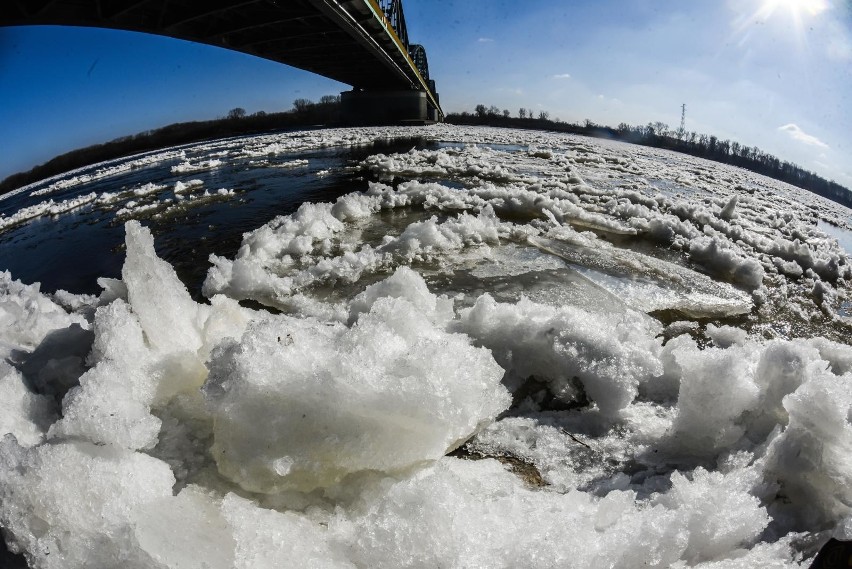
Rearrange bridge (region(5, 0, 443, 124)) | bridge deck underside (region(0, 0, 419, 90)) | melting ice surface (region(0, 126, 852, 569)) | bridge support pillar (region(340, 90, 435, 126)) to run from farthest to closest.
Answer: bridge support pillar (region(340, 90, 435, 126)) < bridge (region(5, 0, 443, 124)) < bridge deck underside (region(0, 0, 419, 90)) < melting ice surface (region(0, 126, 852, 569))

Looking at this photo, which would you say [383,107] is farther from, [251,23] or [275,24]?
[251,23]

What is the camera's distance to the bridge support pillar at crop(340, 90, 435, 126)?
31.6m

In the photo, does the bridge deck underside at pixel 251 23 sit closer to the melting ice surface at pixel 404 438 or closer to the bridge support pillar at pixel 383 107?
the bridge support pillar at pixel 383 107

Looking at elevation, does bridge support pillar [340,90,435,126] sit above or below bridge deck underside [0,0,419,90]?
above

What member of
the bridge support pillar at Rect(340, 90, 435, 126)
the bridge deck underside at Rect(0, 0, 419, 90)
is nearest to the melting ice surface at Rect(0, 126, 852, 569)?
the bridge deck underside at Rect(0, 0, 419, 90)

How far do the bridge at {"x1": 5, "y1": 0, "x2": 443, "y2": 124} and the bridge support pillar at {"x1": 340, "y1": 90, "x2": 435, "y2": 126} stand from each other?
6.69 ft

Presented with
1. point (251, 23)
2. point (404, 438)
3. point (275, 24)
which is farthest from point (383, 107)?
point (404, 438)

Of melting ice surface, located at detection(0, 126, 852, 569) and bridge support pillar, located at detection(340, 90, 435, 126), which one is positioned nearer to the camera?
melting ice surface, located at detection(0, 126, 852, 569)

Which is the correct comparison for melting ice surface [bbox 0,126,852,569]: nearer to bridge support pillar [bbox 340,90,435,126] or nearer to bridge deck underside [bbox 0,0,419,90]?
bridge deck underside [bbox 0,0,419,90]

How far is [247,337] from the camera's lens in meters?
1.14

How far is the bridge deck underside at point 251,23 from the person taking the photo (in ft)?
29.3

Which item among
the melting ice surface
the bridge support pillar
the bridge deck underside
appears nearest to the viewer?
the melting ice surface

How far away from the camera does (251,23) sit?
49.6ft

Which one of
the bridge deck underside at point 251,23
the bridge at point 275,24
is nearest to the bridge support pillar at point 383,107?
the bridge at point 275,24
